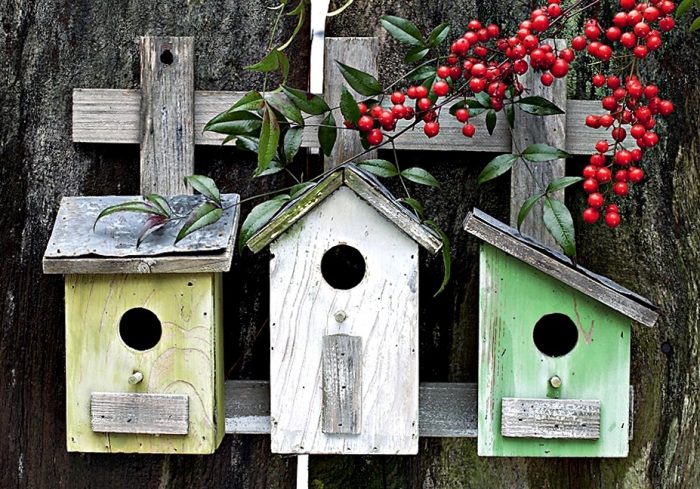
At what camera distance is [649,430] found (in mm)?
1735

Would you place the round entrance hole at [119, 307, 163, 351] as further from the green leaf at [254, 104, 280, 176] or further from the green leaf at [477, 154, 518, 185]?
the green leaf at [477, 154, 518, 185]

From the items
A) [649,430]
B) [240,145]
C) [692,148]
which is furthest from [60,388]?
[692,148]

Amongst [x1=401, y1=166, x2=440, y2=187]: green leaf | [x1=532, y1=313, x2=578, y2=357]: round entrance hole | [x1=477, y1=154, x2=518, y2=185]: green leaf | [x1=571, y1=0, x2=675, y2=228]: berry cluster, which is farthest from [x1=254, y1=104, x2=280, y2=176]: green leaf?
[x1=532, y1=313, x2=578, y2=357]: round entrance hole

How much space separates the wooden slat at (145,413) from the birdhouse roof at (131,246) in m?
0.19

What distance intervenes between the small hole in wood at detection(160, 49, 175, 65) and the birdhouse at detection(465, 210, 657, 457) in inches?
22.5

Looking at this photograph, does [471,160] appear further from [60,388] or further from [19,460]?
[19,460]

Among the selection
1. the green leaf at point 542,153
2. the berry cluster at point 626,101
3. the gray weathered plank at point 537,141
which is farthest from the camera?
the gray weathered plank at point 537,141

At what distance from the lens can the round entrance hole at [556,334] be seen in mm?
1635

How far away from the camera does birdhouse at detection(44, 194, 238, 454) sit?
4.74ft

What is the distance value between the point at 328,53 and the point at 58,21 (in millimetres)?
479

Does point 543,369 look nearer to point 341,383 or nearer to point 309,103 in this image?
point 341,383

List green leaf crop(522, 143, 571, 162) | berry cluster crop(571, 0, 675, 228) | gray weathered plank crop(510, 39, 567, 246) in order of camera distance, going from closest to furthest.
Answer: berry cluster crop(571, 0, 675, 228) → green leaf crop(522, 143, 571, 162) → gray weathered plank crop(510, 39, 567, 246)

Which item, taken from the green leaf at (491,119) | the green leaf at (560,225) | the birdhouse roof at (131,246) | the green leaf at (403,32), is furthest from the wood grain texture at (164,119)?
the green leaf at (560,225)

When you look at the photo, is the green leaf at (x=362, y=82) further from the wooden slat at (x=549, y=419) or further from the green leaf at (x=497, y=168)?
the wooden slat at (x=549, y=419)
